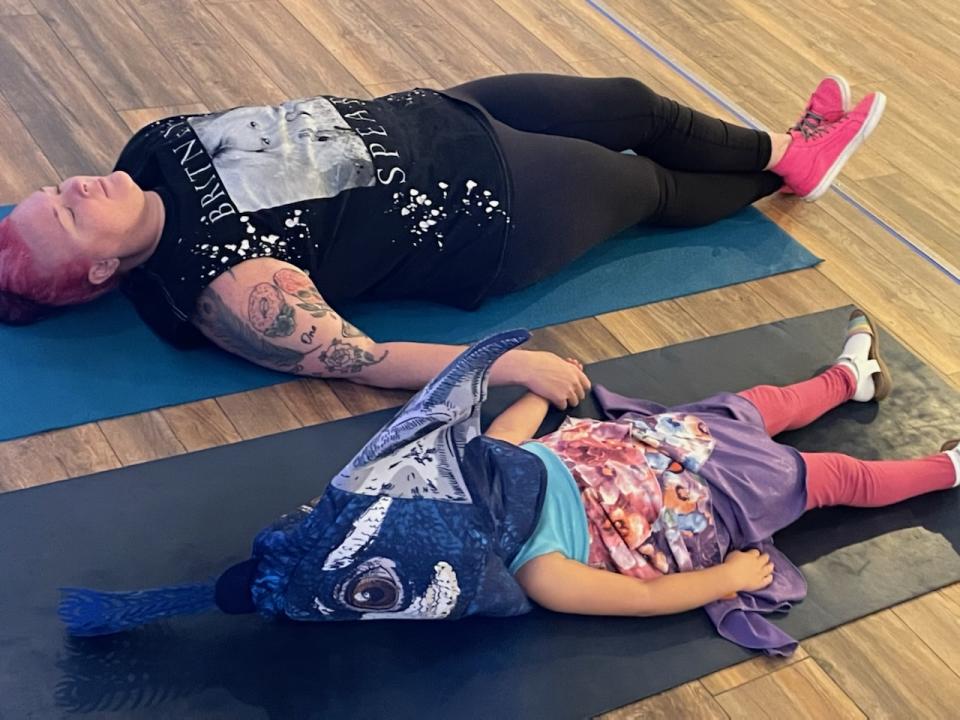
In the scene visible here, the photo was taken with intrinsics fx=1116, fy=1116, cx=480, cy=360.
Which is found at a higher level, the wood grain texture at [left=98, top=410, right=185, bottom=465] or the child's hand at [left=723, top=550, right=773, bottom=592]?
the child's hand at [left=723, top=550, right=773, bottom=592]

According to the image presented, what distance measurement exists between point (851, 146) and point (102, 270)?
5.61ft

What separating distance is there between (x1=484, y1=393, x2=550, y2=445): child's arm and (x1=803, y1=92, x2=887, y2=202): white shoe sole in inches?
41.5

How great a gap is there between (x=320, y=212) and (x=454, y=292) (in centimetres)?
34

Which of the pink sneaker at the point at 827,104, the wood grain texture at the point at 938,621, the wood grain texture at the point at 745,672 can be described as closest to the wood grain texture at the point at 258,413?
the wood grain texture at the point at 745,672

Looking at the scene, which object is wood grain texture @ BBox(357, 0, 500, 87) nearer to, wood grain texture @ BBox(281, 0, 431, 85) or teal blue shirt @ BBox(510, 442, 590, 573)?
wood grain texture @ BBox(281, 0, 431, 85)

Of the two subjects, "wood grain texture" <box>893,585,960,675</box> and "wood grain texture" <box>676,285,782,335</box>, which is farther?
"wood grain texture" <box>676,285,782,335</box>

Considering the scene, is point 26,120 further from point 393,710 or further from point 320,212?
point 393,710

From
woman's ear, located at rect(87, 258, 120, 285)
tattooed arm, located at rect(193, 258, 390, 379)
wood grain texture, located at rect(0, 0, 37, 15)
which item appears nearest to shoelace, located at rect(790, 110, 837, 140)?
tattooed arm, located at rect(193, 258, 390, 379)

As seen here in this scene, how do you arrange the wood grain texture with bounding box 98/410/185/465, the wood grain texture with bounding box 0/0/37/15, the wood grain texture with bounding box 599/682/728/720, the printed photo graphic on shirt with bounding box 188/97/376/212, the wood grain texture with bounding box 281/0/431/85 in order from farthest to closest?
the wood grain texture with bounding box 281/0/431/85, the wood grain texture with bounding box 0/0/37/15, the printed photo graphic on shirt with bounding box 188/97/376/212, the wood grain texture with bounding box 98/410/185/465, the wood grain texture with bounding box 599/682/728/720

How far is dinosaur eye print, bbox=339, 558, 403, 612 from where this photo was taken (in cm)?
144

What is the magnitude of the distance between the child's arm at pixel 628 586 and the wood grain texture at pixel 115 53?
1542 mm

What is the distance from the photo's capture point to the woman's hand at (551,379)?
1.94 meters

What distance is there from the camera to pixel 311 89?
271cm

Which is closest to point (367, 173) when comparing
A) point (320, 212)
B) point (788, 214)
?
point (320, 212)
